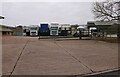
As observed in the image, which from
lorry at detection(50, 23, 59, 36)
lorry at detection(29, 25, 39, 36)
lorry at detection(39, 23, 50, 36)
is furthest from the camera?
lorry at detection(29, 25, 39, 36)

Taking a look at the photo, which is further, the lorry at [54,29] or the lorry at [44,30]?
the lorry at [54,29]

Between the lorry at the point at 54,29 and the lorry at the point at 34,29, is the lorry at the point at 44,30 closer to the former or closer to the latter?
the lorry at the point at 54,29

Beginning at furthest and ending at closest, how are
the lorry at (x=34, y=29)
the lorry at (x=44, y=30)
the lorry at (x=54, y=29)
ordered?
the lorry at (x=34, y=29)
the lorry at (x=54, y=29)
the lorry at (x=44, y=30)

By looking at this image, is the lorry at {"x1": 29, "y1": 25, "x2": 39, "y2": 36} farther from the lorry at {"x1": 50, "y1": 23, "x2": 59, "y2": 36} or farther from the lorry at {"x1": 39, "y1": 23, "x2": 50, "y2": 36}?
the lorry at {"x1": 39, "y1": 23, "x2": 50, "y2": 36}

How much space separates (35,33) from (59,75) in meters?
52.7

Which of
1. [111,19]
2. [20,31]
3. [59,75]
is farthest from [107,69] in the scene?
[20,31]

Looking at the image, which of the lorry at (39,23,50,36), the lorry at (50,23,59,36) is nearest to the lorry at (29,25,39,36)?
the lorry at (50,23,59,36)

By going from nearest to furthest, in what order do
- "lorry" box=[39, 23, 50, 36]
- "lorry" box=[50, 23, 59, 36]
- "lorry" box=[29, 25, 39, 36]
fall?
"lorry" box=[39, 23, 50, 36]
"lorry" box=[50, 23, 59, 36]
"lorry" box=[29, 25, 39, 36]

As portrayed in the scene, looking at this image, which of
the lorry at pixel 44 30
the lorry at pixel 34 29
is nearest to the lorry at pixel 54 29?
the lorry at pixel 44 30

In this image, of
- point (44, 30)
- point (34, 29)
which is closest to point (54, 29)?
point (44, 30)

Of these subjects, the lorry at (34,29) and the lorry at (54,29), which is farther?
the lorry at (34,29)

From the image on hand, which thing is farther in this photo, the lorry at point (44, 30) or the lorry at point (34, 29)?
the lorry at point (34, 29)

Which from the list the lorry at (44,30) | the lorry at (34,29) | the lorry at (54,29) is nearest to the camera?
the lorry at (44,30)

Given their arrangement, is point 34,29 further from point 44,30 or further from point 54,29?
point 44,30
